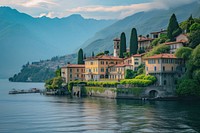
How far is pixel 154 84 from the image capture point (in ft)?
385

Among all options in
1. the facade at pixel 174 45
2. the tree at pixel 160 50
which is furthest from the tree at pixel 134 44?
the facade at pixel 174 45

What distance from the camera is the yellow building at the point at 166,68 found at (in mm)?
116938

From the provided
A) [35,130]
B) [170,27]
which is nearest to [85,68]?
[170,27]

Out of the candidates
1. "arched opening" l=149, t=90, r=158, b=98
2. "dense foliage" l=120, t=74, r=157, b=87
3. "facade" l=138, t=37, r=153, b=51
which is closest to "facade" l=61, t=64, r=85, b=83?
"facade" l=138, t=37, r=153, b=51

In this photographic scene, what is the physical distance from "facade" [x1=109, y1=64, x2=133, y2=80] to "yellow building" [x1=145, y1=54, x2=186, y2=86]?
1851 centimetres

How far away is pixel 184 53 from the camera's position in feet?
387

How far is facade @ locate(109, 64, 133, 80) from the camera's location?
138250mm

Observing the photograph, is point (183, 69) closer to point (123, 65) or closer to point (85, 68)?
point (123, 65)

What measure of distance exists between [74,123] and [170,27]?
79708 mm

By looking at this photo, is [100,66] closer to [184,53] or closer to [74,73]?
[74,73]

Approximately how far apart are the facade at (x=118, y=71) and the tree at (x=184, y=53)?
21.6m

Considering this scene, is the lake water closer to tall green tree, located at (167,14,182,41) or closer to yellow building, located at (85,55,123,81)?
tall green tree, located at (167,14,182,41)

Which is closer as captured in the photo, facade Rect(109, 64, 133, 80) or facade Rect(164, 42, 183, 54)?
facade Rect(164, 42, 183, 54)

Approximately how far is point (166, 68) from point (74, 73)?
173ft
